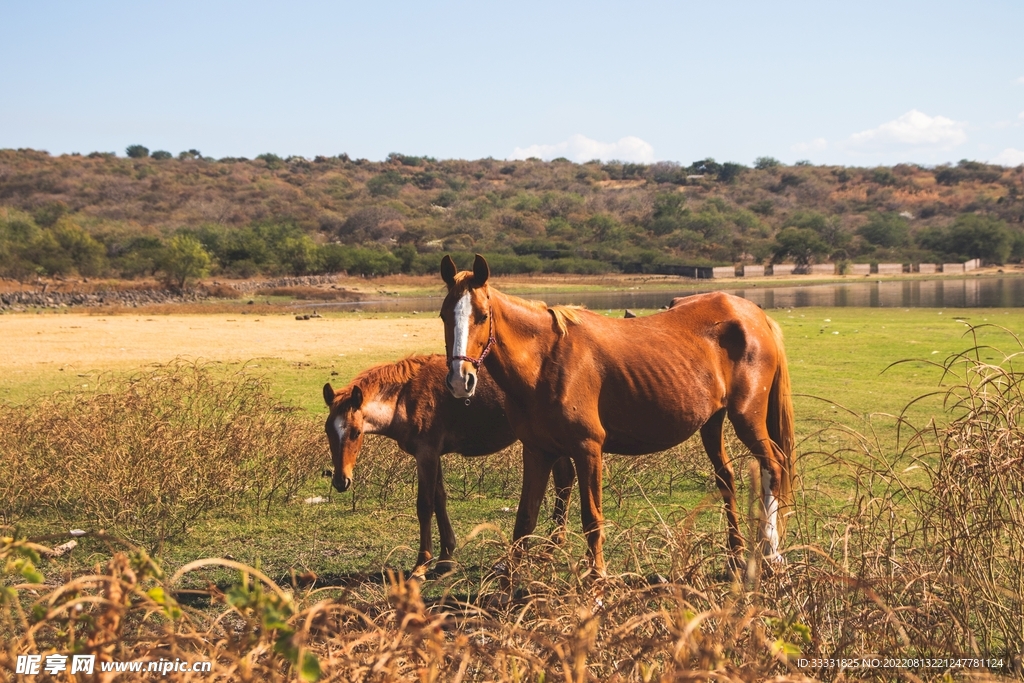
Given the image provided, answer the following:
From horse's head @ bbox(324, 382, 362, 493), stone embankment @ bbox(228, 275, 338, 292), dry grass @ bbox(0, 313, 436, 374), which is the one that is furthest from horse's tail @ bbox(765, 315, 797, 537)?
stone embankment @ bbox(228, 275, 338, 292)

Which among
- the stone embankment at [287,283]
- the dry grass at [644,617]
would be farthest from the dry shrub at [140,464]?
the stone embankment at [287,283]

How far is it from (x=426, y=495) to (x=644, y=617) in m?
4.47

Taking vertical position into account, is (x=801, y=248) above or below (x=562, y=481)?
above

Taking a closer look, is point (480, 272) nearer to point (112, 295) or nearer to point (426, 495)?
point (426, 495)

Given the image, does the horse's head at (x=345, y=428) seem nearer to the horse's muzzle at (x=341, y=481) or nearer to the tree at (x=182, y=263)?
the horse's muzzle at (x=341, y=481)

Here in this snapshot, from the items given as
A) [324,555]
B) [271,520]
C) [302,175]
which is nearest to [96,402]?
[271,520]

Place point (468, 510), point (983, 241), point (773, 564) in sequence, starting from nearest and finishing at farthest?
point (773, 564) < point (468, 510) < point (983, 241)

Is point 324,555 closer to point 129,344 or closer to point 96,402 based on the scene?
point 96,402

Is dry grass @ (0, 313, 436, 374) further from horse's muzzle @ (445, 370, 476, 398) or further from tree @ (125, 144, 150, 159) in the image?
tree @ (125, 144, 150, 159)

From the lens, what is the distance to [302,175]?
6304 inches

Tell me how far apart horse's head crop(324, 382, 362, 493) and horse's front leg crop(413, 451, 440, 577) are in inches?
21.5

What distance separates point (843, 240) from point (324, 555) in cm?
10829

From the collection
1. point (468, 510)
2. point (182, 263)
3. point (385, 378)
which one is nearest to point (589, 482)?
point (385, 378)

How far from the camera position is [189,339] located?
2628 cm
